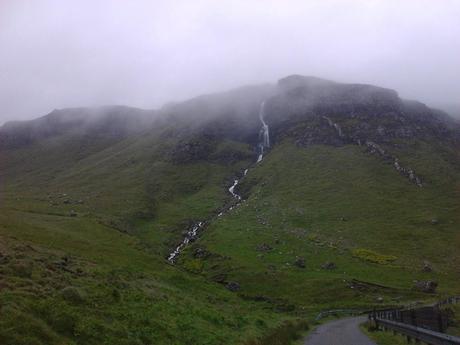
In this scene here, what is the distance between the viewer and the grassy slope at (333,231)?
85294mm

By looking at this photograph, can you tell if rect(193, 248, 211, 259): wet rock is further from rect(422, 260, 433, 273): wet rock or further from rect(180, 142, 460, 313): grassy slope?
A: rect(422, 260, 433, 273): wet rock

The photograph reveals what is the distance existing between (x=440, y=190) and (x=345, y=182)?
2788 cm

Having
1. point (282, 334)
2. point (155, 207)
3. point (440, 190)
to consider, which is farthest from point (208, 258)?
point (440, 190)

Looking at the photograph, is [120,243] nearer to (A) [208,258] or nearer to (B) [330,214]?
(A) [208,258]

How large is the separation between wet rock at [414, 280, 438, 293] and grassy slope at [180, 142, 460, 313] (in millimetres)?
1792

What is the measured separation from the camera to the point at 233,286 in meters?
83.5

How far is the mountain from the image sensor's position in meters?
24.9

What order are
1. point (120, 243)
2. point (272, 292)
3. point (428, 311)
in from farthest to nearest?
1. point (120, 243)
2. point (272, 292)
3. point (428, 311)

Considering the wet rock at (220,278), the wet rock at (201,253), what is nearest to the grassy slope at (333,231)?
the wet rock at (220,278)

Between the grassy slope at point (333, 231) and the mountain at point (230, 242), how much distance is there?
0.40 meters

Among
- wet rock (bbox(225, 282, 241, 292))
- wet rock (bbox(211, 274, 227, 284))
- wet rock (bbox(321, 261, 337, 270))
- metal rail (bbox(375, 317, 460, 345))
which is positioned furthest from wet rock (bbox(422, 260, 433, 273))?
metal rail (bbox(375, 317, 460, 345))

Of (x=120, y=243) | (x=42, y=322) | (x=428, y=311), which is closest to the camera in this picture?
(x=42, y=322)

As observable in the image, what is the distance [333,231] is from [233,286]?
42.6 m

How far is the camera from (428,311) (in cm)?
3116
